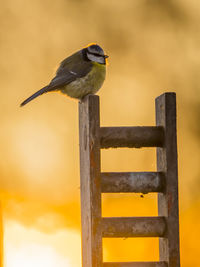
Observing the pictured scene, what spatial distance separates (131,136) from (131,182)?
1.12 ft

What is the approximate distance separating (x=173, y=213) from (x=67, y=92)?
2814 mm

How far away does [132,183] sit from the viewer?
10.6 ft

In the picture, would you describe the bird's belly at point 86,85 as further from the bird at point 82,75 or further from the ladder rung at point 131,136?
the ladder rung at point 131,136

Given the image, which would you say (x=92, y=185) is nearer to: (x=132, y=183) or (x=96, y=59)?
(x=132, y=183)

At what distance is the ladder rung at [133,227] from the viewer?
3.21 m

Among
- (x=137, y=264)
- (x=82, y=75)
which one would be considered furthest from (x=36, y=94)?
(x=137, y=264)

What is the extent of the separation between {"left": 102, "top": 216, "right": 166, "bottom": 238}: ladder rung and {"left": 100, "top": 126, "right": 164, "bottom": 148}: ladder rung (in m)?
0.55

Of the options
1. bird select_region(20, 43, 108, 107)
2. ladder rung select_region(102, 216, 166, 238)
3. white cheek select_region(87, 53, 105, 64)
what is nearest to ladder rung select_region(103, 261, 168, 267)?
ladder rung select_region(102, 216, 166, 238)

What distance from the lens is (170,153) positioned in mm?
3262

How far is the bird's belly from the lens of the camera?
5.58m

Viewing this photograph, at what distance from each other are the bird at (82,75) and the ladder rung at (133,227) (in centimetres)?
256

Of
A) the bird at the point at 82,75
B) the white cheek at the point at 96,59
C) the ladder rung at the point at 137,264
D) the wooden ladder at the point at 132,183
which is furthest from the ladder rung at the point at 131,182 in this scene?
the white cheek at the point at 96,59

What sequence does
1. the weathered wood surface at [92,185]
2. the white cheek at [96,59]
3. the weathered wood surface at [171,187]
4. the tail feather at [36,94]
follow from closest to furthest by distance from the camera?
the weathered wood surface at [92,185]
the weathered wood surface at [171,187]
the tail feather at [36,94]
the white cheek at [96,59]

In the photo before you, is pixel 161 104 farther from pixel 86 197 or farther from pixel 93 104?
pixel 86 197
